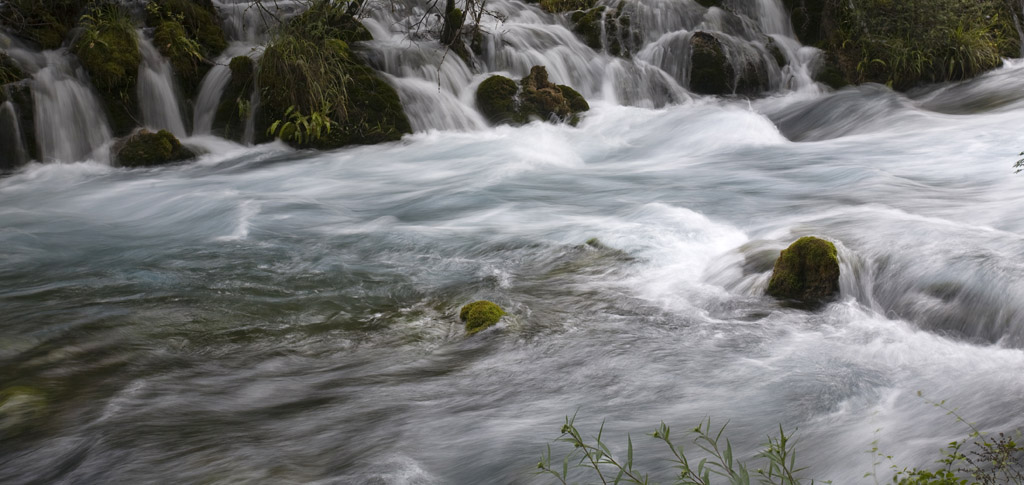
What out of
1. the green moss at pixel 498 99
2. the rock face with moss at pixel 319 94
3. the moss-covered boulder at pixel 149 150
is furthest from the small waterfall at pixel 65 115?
the green moss at pixel 498 99

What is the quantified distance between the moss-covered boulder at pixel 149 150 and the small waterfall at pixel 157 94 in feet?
1.66

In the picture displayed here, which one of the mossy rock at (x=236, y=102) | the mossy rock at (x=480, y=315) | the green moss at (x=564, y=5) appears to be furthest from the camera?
the green moss at (x=564, y=5)

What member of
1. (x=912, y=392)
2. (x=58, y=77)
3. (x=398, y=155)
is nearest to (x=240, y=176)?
(x=398, y=155)

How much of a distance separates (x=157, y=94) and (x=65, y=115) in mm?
1110

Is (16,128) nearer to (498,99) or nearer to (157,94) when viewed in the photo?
(157,94)

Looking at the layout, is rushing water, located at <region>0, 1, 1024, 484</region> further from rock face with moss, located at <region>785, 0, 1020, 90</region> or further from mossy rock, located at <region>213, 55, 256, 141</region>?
rock face with moss, located at <region>785, 0, 1020, 90</region>

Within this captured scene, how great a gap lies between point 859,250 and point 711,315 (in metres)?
1.37

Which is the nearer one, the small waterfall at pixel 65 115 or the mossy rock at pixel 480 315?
the mossy rock at pixel 480 315

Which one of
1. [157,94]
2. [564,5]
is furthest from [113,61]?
[564,5]

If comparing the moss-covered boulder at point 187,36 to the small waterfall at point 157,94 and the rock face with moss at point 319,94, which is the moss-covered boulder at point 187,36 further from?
the rock face with moss at point 319,94

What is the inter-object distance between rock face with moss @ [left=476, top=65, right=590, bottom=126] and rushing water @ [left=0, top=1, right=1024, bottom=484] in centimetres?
150

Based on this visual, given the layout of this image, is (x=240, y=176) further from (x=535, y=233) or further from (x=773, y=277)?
(x=773, y=277)

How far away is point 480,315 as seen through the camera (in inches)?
188

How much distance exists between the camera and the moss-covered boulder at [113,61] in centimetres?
1012
